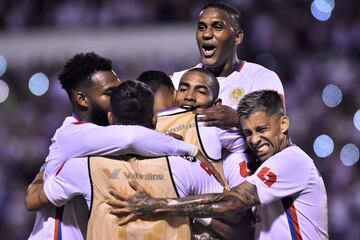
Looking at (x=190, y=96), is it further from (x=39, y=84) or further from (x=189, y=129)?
(x=39, y=84)

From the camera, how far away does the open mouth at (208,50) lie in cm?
636

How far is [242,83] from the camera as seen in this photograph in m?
6.32

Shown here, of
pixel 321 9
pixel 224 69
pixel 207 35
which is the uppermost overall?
pixel 321 9

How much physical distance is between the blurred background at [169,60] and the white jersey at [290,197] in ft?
20.8

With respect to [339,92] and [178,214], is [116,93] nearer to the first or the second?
[178,214]

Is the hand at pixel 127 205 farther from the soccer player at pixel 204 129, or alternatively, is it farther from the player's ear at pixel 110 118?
the soccer player at pixel 204 129

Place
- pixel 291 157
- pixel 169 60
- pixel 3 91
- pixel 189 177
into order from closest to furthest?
pixel 189 177, pixel 291 157, pixel 169 60, pixel 3 91

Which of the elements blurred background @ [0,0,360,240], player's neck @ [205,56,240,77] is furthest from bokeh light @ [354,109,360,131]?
player's neck @ [205,56,240,77]

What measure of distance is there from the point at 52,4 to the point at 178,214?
10.9 metres

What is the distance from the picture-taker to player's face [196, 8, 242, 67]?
20.9 feet

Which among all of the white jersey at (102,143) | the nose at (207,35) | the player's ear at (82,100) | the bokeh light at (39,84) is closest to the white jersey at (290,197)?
the white jersey at (102,143)

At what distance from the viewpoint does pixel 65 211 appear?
5285 mm

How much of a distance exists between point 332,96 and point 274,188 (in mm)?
7747

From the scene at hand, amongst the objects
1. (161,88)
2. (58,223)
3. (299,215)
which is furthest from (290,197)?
(58,223)
